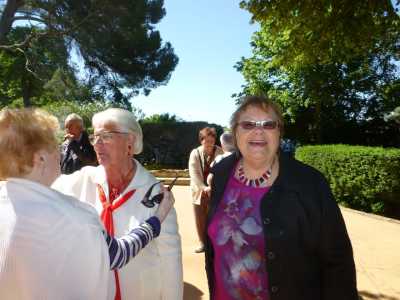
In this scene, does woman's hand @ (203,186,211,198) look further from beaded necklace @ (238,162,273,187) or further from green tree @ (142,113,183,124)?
green tree @ (142,113,183,124)

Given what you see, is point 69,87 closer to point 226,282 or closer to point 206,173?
point 206,173

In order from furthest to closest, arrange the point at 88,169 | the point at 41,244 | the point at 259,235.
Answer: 1. the point at 88,169
2. the point at 259,235
3. the point at 41,244

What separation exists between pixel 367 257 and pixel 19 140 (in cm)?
553

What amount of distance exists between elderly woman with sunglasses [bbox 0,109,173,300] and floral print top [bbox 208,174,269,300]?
2.60ft

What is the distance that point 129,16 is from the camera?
18250 mm

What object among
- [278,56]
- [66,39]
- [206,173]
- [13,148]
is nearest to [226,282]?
[13,148]

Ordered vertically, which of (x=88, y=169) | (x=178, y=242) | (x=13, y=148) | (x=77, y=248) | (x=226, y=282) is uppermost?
(x=13, y=148)

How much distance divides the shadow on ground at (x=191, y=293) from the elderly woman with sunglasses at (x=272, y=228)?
204cm

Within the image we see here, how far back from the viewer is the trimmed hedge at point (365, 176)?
8.79 m

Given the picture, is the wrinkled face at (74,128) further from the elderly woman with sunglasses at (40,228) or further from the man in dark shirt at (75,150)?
the elderly woman with sunglasses at (40,228)

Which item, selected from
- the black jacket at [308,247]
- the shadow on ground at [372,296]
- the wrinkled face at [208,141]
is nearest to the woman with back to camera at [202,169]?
the wrinkled face at [208,141]

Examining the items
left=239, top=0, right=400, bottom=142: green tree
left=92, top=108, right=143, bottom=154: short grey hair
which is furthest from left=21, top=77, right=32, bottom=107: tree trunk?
left=92, top=108, right=143, bottom=154: short grey hair

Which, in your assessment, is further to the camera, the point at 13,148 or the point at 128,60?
the point at 128,60

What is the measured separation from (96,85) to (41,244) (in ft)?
66.2
